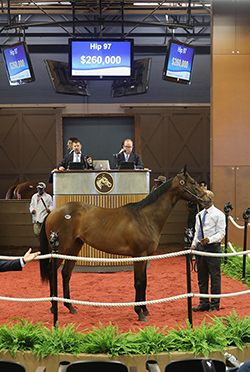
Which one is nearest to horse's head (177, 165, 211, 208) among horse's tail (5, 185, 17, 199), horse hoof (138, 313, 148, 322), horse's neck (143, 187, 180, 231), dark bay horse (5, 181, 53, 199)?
horse's neck (143, 187, 180, 231)

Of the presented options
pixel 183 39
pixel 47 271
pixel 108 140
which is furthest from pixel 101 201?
pixel 183 39

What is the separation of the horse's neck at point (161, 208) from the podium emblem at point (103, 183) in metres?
2.23

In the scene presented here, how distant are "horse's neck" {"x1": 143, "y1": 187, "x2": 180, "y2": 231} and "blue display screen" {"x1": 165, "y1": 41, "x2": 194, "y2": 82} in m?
4.94

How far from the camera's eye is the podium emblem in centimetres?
723

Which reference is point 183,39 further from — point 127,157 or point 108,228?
point 108,228

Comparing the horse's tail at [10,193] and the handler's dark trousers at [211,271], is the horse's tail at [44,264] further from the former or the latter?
the horse's tail at [10,193]

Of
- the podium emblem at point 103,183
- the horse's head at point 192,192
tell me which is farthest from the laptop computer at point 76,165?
the horse's head at point 192,192

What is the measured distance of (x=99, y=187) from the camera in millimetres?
7242

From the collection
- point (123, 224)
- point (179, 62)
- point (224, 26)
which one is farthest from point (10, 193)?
point (123, 224)

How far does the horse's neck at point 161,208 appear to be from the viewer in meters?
5.06

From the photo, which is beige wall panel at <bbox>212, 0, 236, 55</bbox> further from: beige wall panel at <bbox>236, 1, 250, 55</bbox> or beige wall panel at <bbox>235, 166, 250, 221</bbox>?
beige wall panel at <bbox>235, 166, 250, 221</bbox>

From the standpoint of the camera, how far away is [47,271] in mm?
4977

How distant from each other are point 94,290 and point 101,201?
1764 mm

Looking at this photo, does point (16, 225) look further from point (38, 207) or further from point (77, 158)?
point (77, 158)
